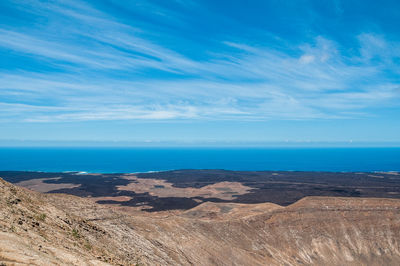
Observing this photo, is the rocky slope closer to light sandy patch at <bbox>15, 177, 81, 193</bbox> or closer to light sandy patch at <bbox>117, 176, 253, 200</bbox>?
light sandy patch at <bbox>117, 176, 253, 200</bbox>

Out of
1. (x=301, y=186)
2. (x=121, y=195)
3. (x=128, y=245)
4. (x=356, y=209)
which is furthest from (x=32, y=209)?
(x=301, y=186)

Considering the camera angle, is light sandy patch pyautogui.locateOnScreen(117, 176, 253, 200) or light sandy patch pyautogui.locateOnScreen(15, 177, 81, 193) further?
light sandy patch pyautogui.locateOnScreen(15, 177, 81, 193)

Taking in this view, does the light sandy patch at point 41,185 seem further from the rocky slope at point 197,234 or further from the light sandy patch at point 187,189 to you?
the rocky slope at point 197,234

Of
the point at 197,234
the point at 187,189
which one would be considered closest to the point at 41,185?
the point at 187,189

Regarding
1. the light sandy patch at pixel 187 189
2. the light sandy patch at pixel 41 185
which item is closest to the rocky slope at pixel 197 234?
the light sandy patch at pixel 187 189

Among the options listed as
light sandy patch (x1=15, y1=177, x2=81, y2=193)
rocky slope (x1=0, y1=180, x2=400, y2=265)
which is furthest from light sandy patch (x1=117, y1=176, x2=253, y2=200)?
rocky slope (x1=0, y1=180, x2=400, y2=265)

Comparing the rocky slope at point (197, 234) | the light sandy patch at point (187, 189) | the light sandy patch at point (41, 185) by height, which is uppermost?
the rocky slope at point (197, 234)

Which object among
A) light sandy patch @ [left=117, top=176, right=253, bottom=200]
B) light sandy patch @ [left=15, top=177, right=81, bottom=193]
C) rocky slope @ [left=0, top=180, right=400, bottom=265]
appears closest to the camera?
rocky slope @ [left=0, top=180, right=400, bottom=265]
